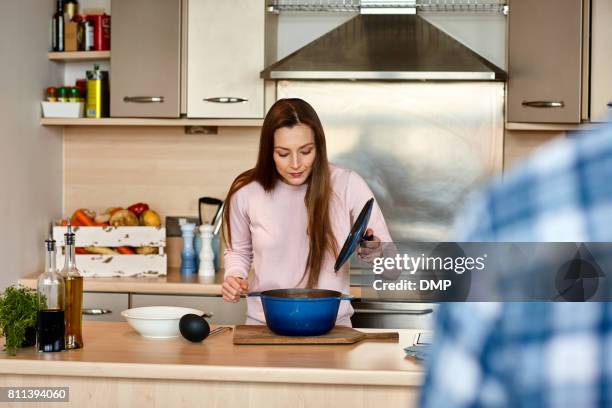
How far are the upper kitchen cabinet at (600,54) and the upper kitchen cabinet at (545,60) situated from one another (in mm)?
55

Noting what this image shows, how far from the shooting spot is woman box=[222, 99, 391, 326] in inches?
98.3

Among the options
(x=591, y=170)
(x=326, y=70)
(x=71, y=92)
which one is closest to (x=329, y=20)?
(x=326, y=70)

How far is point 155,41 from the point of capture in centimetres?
362

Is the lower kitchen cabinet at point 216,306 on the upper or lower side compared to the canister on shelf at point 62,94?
lower

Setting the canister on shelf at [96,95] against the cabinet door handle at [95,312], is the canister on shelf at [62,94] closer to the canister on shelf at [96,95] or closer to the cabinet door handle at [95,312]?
the canister on shelf at [96,95]

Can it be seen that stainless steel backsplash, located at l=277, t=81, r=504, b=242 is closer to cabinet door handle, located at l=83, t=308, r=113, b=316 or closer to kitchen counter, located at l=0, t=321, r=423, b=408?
cabinet door handle, located at l=83, t=308, r=113, b=316

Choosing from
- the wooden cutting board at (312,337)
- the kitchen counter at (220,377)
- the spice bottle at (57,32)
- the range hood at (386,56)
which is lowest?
the kitchen counter at (220,377)

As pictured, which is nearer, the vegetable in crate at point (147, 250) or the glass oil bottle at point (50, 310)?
the glass oil bottle at point (50, 310)

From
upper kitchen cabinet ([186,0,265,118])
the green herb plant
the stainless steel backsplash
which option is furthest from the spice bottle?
the green herb plant

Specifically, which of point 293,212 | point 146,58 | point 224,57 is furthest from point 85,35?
point 293,212

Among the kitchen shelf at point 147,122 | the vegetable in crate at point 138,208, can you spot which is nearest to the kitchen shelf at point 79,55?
the kitchen shelf at point 147,122

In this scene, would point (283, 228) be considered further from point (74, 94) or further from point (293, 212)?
point (74, 94)

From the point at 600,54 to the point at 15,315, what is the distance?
8.38 feet

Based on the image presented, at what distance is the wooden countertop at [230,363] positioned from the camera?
1.82 meters
